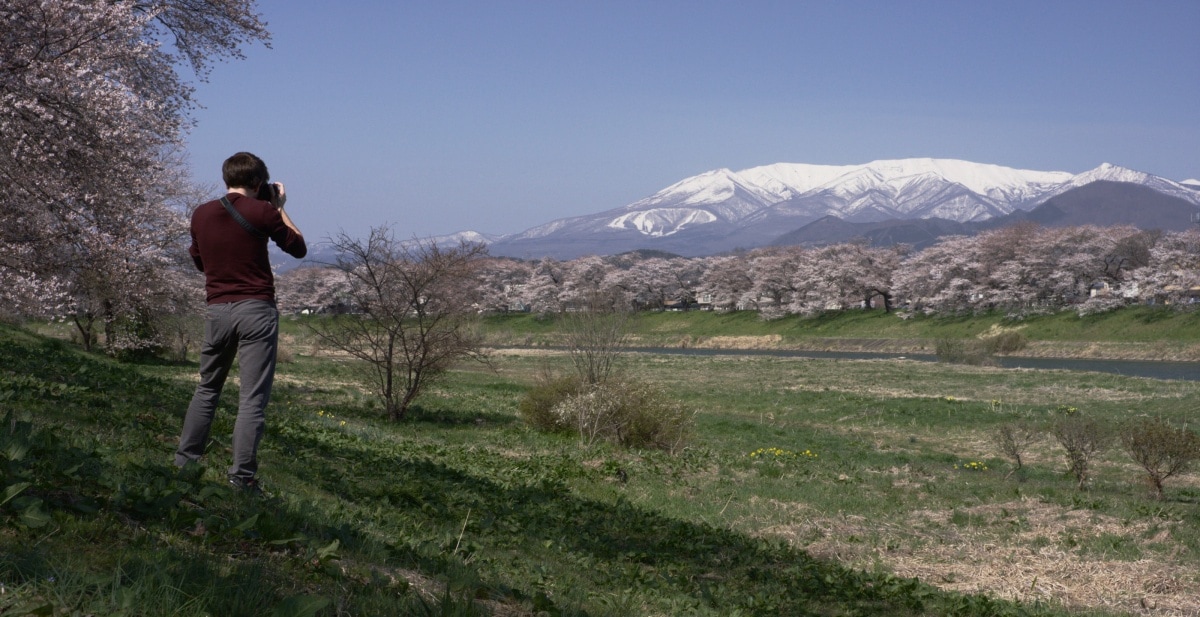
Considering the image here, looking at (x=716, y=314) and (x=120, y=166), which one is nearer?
(x=120, y=166)

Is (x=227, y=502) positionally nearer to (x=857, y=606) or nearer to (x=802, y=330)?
(x=857, y=606)

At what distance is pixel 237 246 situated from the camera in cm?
585

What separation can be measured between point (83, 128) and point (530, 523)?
8.48 meters

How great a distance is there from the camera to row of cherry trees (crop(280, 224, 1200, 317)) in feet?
254

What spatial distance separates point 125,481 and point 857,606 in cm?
594

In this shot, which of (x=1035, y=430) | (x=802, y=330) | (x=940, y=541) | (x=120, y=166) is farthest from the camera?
(x=802, y=330)

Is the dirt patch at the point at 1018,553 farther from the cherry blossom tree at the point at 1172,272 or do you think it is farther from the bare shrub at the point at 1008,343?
the cherry blossom tree at the point at 1172,272

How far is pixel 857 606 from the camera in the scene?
25.8 ft

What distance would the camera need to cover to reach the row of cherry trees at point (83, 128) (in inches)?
456

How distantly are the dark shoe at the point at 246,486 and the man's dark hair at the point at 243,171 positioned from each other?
1.99 m

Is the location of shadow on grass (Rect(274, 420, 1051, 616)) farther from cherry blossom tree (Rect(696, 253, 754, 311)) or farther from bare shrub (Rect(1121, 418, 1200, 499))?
cherry blossom tree (Rect(696, 253, 754, 311))

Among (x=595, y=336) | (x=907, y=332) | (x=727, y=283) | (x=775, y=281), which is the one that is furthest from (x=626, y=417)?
(x=727, y=283)

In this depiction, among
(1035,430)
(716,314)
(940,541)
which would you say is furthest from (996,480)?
(716,314)

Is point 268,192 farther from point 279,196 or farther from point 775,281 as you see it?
point 775,281
